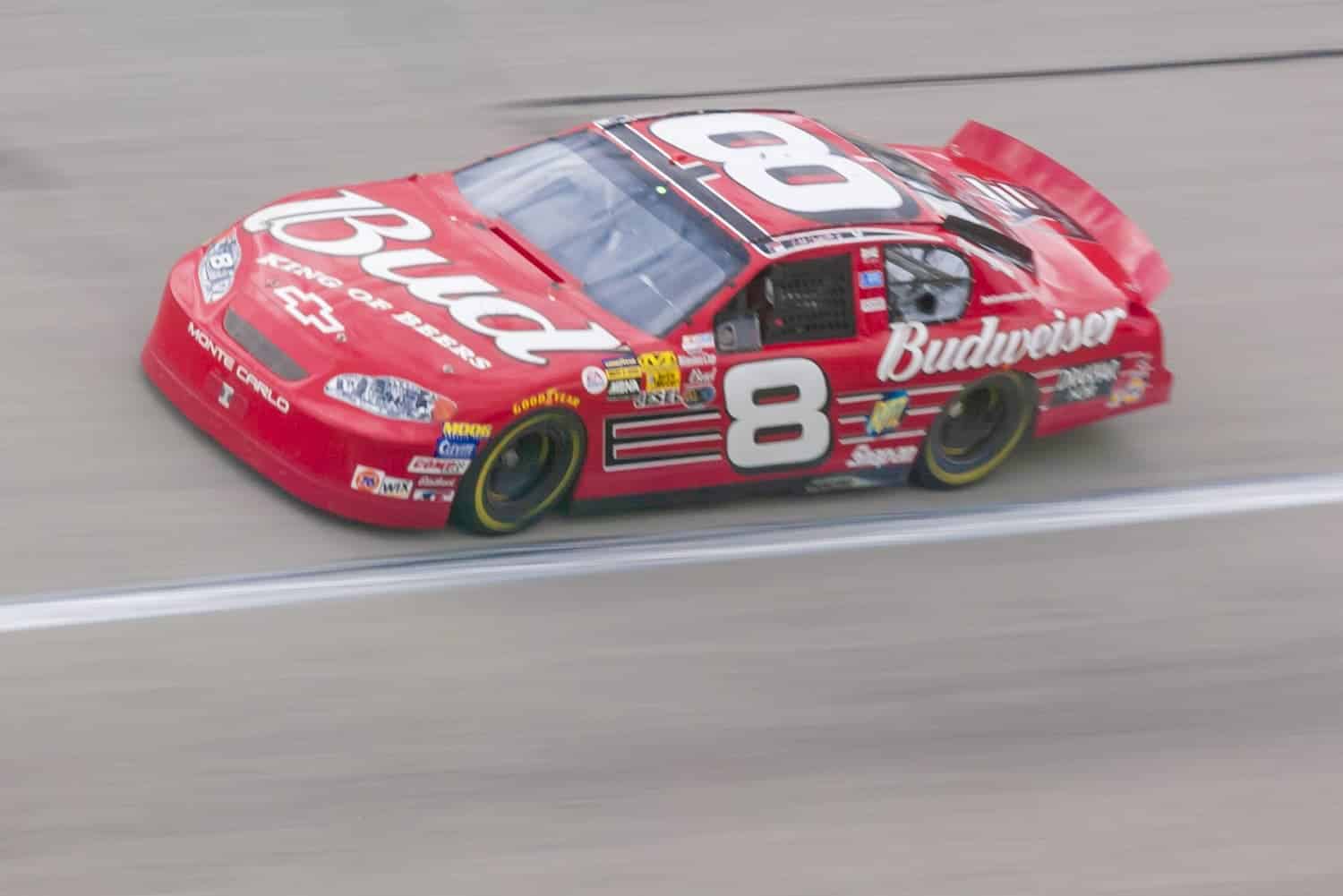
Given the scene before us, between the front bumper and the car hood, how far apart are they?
0.47 feet

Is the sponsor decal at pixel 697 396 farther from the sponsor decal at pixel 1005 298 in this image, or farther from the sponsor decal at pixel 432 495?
the sponsor decal at pixel 1005 298

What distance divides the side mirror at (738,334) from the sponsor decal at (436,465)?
1.08 metres

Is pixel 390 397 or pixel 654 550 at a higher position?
pixel 390 397

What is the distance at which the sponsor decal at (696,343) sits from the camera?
685cm

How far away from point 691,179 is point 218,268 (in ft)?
6.09

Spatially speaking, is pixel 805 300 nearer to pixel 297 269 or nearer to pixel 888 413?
pixel 888 413

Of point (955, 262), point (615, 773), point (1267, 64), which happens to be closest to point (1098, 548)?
point (955, 262)

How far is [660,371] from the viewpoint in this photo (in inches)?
267

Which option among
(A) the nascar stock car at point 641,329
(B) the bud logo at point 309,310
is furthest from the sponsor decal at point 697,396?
(B) the bud logo at point 309,310

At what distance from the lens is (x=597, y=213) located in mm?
7395

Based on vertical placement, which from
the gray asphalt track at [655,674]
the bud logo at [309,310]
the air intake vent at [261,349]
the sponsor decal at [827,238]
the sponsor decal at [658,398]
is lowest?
the gray asphalt track at [655,674]

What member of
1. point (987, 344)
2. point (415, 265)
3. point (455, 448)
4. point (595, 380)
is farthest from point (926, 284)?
point (455, 448)

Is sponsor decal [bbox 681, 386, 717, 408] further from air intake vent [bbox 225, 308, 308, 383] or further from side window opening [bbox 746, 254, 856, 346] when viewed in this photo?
air intake vent [bbox 225, 308, 308, 383]

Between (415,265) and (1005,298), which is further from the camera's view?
(1005,298)
